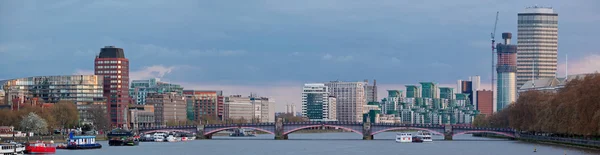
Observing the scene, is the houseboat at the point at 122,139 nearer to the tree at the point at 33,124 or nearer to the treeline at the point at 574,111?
the tree at the point at 33,124

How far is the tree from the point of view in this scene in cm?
19475

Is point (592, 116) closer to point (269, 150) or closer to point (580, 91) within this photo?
point (580, 91)

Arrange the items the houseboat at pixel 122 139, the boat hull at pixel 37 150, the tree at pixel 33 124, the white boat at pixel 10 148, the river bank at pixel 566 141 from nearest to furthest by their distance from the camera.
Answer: the white boat at pixel 10 148 → the boat hull at pixel 37 150 → the river bank at pixel 566 141 → the houseboat at pixel 122 139 → the tree at pixel 33 124

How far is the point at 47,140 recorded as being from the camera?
17975cm

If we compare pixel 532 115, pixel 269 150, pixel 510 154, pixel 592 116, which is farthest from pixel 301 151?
pixel 532 115

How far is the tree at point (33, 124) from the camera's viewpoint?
194750 mm

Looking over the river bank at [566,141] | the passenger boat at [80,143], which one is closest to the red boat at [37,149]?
the passenger boat at [80,143]

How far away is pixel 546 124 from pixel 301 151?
36860 mm

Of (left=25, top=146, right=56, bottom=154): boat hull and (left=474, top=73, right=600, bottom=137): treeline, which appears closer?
(left=474, top=73, right=600, bottom=137): treeline

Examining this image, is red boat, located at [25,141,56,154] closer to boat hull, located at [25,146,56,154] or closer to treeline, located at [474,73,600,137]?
boat hull, located at [25,146,56,154]

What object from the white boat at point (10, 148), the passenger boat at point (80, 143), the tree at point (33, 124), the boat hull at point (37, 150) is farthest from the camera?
the tree at point (33, 124)

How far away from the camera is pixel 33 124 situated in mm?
194875

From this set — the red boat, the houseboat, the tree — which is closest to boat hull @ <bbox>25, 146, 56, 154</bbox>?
the red boat

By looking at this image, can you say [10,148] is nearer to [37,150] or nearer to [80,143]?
[37,150]
